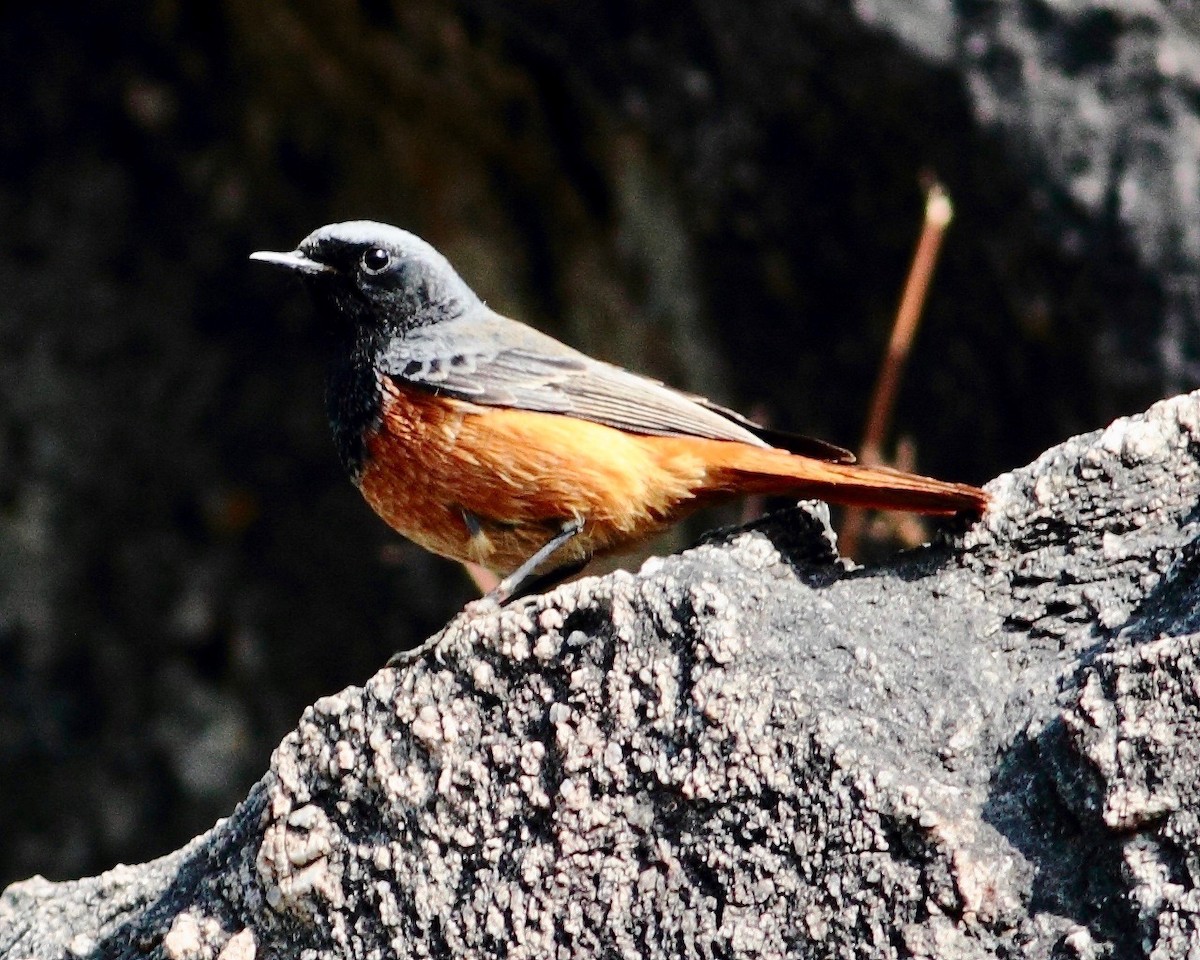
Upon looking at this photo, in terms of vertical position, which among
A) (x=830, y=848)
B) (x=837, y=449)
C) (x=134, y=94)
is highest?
(x=134, y=94)

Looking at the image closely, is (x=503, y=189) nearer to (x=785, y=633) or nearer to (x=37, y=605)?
(x=37, y=605)

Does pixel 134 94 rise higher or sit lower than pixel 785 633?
higher

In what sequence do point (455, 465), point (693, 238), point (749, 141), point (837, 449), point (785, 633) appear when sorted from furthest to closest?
point (693, 238) → point (749, 141) → point (455, 465) → point (837, 449) → point (785, 633)

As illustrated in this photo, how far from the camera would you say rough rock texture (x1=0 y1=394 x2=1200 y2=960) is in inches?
116

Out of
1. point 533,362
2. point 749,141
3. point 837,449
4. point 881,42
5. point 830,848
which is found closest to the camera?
point 830,848

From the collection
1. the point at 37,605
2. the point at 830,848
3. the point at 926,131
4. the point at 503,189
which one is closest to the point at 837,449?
the point at 830,848

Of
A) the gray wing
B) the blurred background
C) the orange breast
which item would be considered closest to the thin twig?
the blurred background

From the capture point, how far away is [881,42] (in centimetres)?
581

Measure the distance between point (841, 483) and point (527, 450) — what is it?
38.7 inches

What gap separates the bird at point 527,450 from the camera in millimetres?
4559

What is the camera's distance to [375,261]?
523cm

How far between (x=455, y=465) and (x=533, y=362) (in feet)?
1.62

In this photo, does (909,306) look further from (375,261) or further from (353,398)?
(353,398)

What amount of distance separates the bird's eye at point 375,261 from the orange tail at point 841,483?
1.42m
